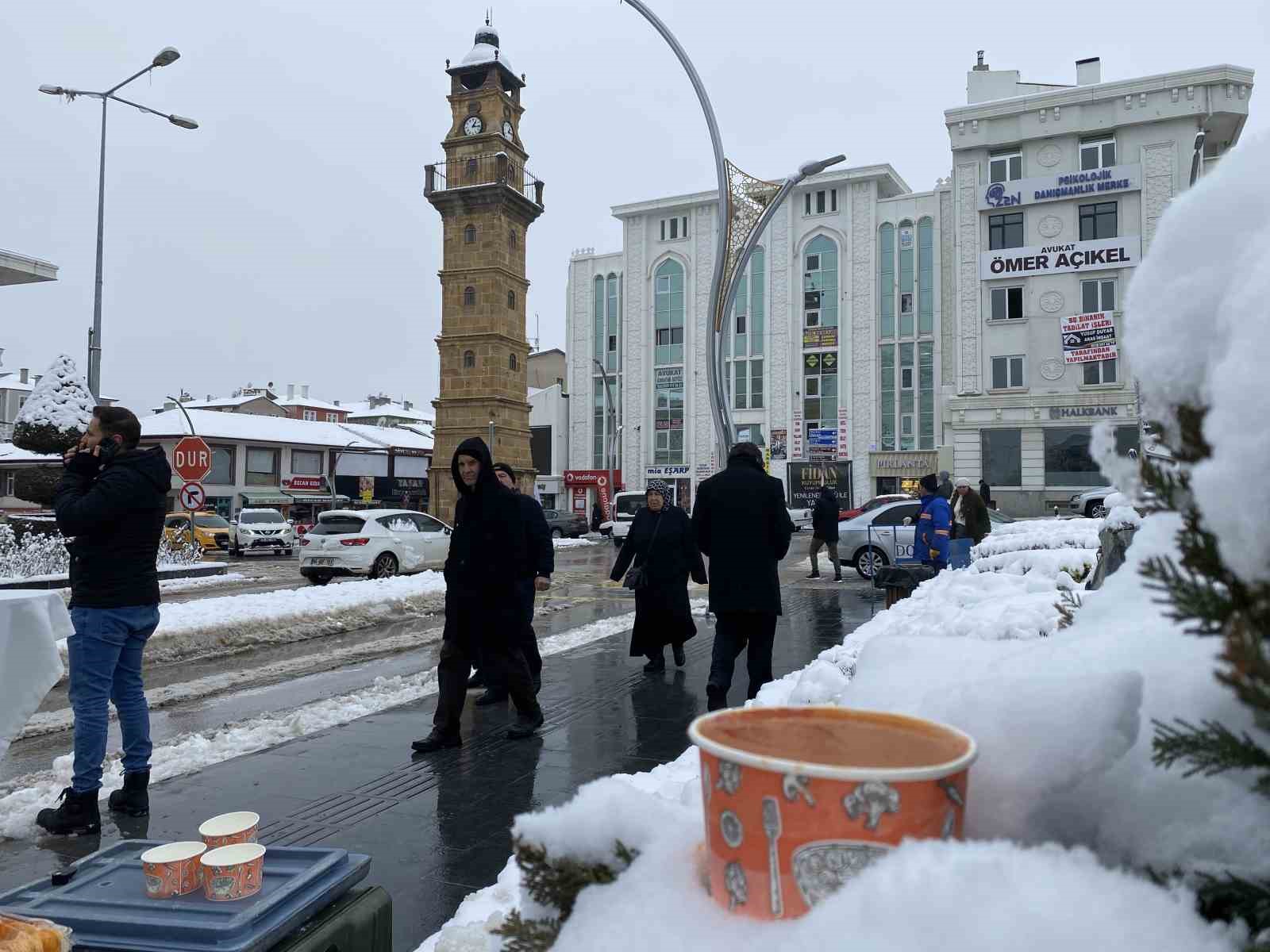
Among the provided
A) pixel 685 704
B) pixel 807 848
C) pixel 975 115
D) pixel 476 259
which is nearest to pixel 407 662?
pixel 685 704

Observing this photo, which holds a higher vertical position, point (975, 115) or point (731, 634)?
point (975, 115)

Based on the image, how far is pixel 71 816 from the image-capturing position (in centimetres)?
427

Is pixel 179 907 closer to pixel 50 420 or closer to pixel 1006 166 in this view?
pixel 50 420

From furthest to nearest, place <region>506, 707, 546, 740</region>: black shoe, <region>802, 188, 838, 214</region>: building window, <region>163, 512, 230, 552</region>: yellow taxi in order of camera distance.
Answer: <region>802, 188, 838, 214</region>: building window < <region>163, 512, 230, 552</region>: yellow taxi < <region>506, 707, 546, 740</region>: black shoe

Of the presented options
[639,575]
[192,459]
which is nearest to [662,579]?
[639,575]

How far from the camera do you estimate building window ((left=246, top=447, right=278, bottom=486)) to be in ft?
160

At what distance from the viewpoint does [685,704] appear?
696 cm

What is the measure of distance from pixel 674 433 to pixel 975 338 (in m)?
19.3

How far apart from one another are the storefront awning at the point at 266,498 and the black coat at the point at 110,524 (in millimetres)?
46748

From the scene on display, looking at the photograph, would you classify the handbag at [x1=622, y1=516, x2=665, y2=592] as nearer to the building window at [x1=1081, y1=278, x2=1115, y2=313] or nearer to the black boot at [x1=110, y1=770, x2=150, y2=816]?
the black boot at [x1=110, y1=770, x2=150, y2=816]

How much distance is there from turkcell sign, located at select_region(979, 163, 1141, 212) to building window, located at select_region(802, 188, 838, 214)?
44.3ft

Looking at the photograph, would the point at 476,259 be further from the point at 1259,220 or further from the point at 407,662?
the point at 1259,220

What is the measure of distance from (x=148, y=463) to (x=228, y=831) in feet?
9.08

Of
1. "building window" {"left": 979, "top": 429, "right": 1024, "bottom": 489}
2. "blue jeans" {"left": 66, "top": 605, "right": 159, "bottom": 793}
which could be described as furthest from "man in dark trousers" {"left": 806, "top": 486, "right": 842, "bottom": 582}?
"building window" {"left": 979, "top": 429, "right": 1024, "bottom": 489}
